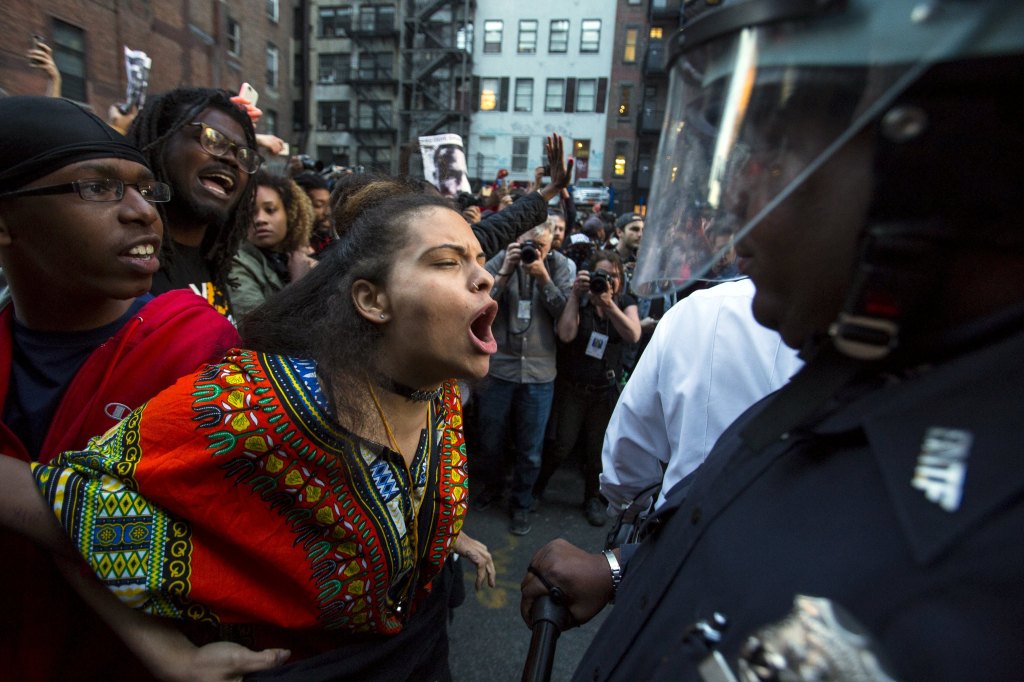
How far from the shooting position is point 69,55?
803 centimetres

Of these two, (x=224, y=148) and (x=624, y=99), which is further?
(x=624, y=99)

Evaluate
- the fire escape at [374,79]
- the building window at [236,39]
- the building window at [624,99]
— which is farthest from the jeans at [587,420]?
the fire escape at [374,79]

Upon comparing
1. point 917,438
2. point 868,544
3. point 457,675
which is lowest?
point 457,675

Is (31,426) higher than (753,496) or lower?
lower

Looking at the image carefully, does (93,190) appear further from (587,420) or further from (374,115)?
(374,115)

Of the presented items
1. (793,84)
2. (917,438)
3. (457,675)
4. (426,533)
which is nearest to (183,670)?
(426,533)

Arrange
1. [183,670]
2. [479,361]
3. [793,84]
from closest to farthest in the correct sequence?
[793,84] < [183,670] < [479,361]

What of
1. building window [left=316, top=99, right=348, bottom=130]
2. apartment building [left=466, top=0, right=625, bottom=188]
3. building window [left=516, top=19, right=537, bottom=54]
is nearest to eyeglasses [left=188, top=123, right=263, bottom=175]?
apartment building [left=466, top=0, right=625, bottom=188]

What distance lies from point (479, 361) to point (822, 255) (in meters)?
0.87

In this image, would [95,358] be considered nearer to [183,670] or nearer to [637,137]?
[183,670]

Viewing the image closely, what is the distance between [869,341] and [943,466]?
0.14m

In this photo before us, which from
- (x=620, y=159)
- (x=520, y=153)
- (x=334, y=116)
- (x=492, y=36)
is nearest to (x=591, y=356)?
(x=620, y=159)

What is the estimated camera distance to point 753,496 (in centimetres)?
72

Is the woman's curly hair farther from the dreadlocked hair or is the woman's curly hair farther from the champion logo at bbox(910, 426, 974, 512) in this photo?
the champion logo at bbox(910, 426, 974, 512)
